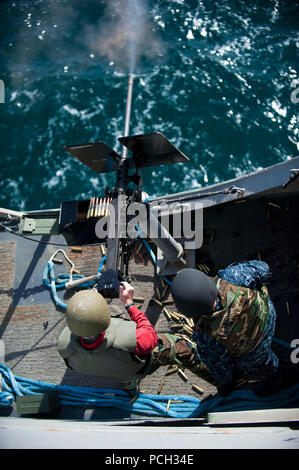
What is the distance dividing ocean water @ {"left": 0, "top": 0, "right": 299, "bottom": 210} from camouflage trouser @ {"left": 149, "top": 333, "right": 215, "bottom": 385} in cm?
551

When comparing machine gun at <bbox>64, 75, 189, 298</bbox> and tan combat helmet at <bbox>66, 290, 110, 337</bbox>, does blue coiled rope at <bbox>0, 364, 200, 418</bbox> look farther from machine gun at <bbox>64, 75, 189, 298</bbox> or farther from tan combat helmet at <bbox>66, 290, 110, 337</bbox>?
tan combat helmet at <bbox>66, 290, 110, 337</bbox>

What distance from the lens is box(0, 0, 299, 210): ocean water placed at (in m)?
11.0

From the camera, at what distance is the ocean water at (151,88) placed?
10953mm

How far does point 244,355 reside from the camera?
16.9 ft

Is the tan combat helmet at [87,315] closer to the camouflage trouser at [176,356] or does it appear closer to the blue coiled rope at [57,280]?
the camouflage trouser at [176,356]

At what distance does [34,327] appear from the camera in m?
7.94

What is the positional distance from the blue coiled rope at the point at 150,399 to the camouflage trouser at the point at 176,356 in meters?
0.58

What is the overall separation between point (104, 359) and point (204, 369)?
167 centimetres

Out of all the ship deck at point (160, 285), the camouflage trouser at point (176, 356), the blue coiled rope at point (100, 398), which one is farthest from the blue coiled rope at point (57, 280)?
the camouflage trouser at point (176, 356)

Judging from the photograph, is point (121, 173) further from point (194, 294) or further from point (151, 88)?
point (151, 88)

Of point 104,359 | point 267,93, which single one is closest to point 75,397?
point 104,359

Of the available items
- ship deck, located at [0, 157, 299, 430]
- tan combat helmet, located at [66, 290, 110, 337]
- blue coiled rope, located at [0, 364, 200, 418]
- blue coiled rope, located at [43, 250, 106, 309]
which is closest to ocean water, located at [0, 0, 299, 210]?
ship deck, located at [0, 157, 299, 430]
